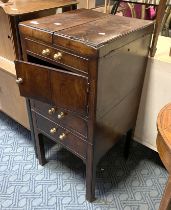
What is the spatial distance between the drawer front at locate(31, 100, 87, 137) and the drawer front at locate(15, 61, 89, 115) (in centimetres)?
8

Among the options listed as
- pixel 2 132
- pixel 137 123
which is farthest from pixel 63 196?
pixel 2 132

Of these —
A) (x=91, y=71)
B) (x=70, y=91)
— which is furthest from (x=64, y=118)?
(x=91, y=71)

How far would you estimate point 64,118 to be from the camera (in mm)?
1053

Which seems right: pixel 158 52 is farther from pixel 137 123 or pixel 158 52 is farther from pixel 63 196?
pixel 63 196

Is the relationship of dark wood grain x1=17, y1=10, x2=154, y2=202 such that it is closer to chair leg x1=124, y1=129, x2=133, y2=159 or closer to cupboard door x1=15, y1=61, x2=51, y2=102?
cupboard door x1=15, y1=61, x2=51, y2=102

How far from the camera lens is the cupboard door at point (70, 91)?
2.76 ft

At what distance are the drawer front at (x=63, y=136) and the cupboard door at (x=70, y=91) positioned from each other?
0.20 meters

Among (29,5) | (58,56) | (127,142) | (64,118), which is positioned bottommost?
(127,142)

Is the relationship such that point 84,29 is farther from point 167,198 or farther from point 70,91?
point 167,198

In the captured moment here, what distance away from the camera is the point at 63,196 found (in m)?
1.25

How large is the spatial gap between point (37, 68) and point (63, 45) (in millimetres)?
147

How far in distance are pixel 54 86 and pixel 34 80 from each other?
100 mm

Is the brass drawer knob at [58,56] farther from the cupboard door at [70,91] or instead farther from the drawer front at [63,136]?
the drawer front at [63,136]

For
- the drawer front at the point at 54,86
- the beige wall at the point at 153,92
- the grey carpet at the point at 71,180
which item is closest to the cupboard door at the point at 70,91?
the drawer front at the point at 54,86
